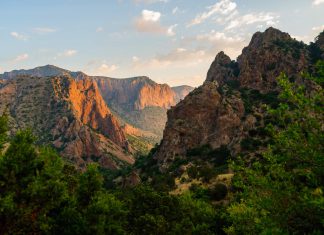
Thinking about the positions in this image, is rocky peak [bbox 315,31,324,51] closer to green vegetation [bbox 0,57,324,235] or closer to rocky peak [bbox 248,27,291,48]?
rocky peak [bbox 248,27,291,48]

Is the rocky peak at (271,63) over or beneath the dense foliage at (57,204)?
over

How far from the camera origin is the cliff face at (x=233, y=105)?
118 m

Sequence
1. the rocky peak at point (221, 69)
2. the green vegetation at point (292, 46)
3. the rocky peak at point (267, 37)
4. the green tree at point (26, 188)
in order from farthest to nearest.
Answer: the rocky peak at point (221, 69) < the rocky peak at point (267, 37) < the green vegetation at point (292, 46) < the green tree at point (26, 188)

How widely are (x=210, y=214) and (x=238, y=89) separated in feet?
299

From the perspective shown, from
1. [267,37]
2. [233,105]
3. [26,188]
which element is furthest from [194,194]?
[267,37]

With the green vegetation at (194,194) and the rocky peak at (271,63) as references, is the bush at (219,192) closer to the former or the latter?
the green vegetation at (194,194)

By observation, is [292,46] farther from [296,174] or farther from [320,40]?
[296,174]

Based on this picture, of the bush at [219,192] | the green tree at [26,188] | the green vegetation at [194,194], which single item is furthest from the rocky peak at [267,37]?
the green tree at [26,188]

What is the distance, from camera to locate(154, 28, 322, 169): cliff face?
118 metres

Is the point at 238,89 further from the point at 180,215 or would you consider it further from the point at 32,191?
the point at 32,191

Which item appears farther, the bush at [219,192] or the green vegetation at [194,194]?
the bush at [219,192]

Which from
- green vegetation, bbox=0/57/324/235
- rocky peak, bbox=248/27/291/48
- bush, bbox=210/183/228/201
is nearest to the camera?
green vegetation, bbox=0/57/324/235

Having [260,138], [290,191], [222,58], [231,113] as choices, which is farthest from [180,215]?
[222,58]

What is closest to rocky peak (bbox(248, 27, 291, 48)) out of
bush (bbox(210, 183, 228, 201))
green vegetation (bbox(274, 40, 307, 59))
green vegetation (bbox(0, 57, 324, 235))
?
green vegetation (bbox(274, 40, 307, 59))
